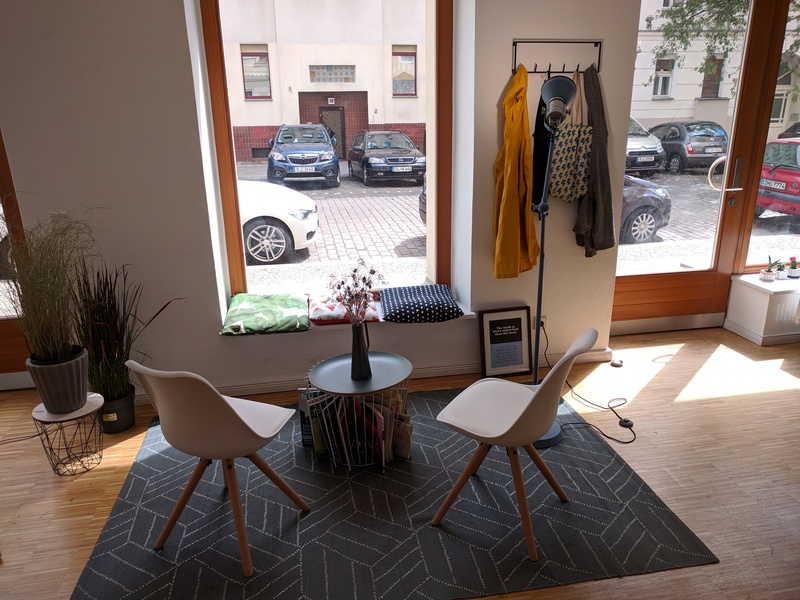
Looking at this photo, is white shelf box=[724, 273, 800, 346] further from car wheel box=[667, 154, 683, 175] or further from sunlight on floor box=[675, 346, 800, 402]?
car wheel box=[667, 154, 683, 175]

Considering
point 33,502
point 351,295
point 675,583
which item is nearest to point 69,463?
point 33,502

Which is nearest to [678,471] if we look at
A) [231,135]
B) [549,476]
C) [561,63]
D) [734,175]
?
[549,476]

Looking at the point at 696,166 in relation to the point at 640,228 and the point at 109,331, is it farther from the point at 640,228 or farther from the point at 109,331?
the point at 109,331

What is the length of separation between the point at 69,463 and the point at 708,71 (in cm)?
437

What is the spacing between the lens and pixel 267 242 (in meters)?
3.71

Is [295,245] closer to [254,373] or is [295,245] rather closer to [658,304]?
[254,373]

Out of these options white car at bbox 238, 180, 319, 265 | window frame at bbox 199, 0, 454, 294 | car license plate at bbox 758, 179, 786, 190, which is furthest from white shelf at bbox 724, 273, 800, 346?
white car at bbox 238, 180, 319, 265

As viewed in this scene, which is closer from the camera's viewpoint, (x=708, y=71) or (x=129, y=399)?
(x=129, y=399)

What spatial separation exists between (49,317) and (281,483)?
1.23 metres

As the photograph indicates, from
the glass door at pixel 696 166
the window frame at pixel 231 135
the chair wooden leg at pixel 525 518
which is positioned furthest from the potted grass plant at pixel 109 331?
the glass door at pixel 696 166

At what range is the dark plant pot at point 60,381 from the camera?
255 centimetres

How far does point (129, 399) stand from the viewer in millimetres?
3168

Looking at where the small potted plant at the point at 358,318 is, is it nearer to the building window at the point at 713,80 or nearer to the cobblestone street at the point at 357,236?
the cobblestone street at the point at 357,236

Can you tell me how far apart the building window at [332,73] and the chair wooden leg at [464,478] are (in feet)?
7.66
